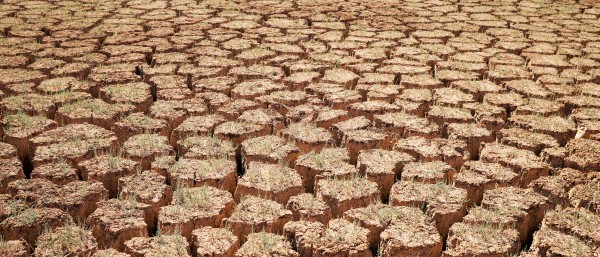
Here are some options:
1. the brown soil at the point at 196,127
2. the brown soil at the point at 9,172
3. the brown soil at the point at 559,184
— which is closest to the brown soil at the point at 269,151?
the brown soil at the point at 196,127

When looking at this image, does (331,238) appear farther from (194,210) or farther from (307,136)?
(307,136)

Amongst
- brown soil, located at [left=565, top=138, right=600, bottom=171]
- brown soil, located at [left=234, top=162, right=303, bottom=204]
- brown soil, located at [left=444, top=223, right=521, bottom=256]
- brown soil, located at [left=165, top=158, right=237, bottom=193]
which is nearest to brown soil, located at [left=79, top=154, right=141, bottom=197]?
brown soil, located at [left=165, top=158, right=237, bottom=193]

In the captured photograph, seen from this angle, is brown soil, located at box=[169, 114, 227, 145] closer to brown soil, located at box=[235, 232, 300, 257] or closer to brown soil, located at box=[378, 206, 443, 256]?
brown soil, located at box=[235, 232, 300, 257]

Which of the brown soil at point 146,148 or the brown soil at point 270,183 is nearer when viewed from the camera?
the brown soil at point 270,183

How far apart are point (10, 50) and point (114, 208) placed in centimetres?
283

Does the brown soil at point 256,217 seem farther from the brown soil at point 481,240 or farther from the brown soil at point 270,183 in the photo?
the brown soil at point 481,240

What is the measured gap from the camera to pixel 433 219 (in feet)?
8.75

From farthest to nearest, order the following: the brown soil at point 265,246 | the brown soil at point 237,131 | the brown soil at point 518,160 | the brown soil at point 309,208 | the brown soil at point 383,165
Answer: the brown soil at point 237,131
the brown soil at point 518,160
the brown soil at point 383,165
the brown soil at point 309,208
the brown soil at point 265,246

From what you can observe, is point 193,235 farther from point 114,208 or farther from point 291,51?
point 291,51

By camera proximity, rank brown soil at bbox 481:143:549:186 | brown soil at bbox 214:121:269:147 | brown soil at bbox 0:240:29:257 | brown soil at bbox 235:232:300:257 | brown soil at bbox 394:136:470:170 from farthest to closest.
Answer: brown soil at bbox 214:121:269:147, brown soil at bbox 394:136:470:170, brown soil at bbox 481:143:549:186, brown soil at bbox 235:232:300:257, brown soil at bbox 0:240:29:257

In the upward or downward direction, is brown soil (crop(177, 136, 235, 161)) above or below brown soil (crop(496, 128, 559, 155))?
below

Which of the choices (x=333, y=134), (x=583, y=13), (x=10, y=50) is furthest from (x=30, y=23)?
(x=583, y=13)

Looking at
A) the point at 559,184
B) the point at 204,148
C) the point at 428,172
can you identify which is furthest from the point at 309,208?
the point at 559,184

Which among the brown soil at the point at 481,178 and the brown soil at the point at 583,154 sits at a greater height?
the brown soil at the point at 583,154
